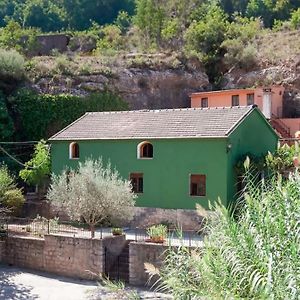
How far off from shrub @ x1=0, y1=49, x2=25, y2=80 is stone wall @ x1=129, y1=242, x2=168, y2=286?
73.0 ft

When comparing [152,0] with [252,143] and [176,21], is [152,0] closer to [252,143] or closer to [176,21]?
[176,21]

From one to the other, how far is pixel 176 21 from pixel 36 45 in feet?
48.7

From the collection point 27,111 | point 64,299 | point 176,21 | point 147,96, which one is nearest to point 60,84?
point 27,111

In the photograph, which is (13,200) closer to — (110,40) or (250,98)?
(250,98)

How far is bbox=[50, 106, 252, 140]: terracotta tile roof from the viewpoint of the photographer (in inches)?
1110

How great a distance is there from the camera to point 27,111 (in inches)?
1527

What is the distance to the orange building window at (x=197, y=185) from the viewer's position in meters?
27.9

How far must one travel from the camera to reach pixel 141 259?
890 inches

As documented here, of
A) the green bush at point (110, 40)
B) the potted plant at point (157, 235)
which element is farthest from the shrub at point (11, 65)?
the potted plant at point (157, 235)

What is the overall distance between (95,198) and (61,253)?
2.84 metres

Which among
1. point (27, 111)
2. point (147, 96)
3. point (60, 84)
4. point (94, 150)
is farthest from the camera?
point (147, 96)

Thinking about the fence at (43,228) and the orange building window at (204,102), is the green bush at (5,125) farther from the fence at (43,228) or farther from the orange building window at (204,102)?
the orange building window at (204,102)

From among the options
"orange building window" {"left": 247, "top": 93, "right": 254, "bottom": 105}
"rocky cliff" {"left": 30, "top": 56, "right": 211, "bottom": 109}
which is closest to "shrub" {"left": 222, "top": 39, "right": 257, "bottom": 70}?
"rocky cliff" {"left": 30, "top": 56, "right": 211, "bottom": 109}

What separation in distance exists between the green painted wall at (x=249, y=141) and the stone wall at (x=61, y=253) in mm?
6784
